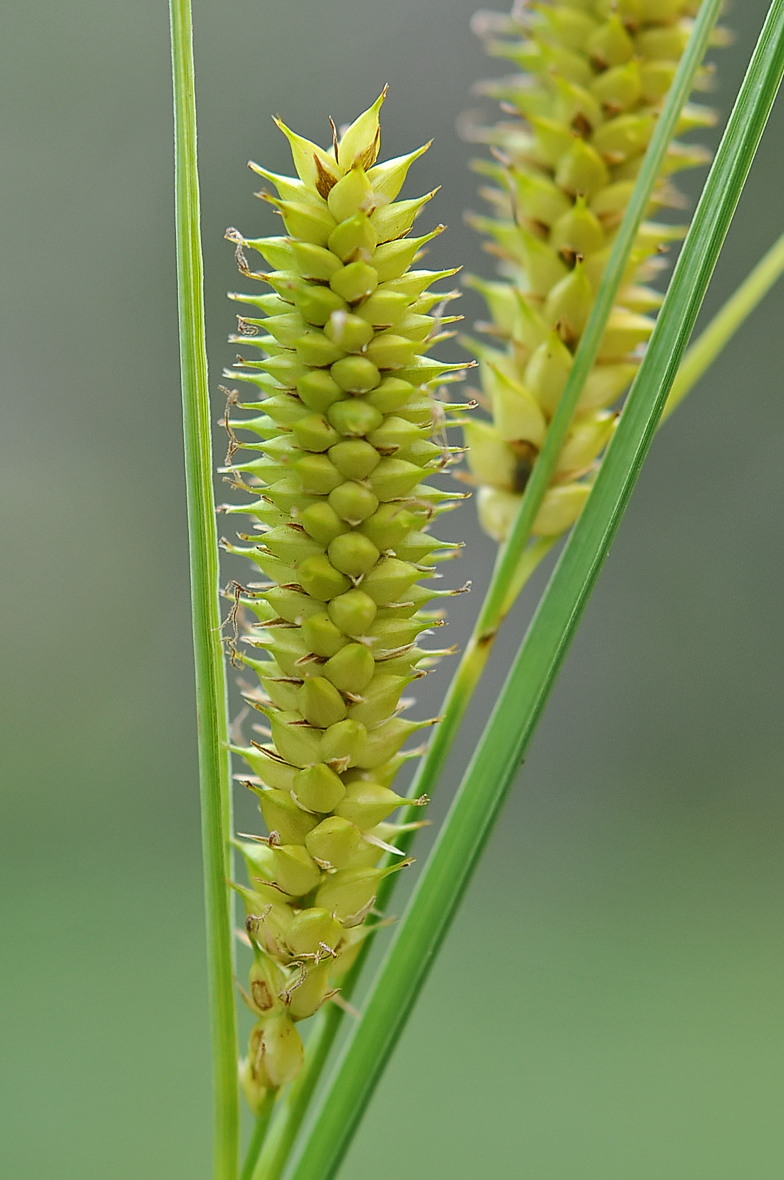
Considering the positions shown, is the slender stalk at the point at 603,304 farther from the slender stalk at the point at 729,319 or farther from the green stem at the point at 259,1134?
the green stem at the point at 259,1134

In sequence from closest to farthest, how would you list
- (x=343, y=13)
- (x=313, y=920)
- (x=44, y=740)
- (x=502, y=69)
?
1. (x=313, y=920)
2. (x=502, y=69)
3. (x=343, y=13)
4. (x=44, y=740)

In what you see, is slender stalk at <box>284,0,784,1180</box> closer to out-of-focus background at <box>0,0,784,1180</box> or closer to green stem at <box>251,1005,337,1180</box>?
green stem at <box>251,1005,337,1180</box>

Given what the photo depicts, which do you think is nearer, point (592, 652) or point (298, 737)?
point (298, 737)

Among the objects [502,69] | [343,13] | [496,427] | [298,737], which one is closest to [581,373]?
[496,427]

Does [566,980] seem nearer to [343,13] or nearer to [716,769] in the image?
[716,769]

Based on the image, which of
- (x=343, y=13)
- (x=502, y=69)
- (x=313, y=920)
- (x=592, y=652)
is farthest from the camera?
(x=592, y=652)

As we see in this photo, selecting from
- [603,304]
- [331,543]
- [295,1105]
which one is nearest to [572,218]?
[603,304]

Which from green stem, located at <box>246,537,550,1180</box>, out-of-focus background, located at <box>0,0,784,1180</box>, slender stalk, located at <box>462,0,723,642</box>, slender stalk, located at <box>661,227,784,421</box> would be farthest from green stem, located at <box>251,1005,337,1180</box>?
out-of-focus background, located at <box>0,0,784,1180</box>
